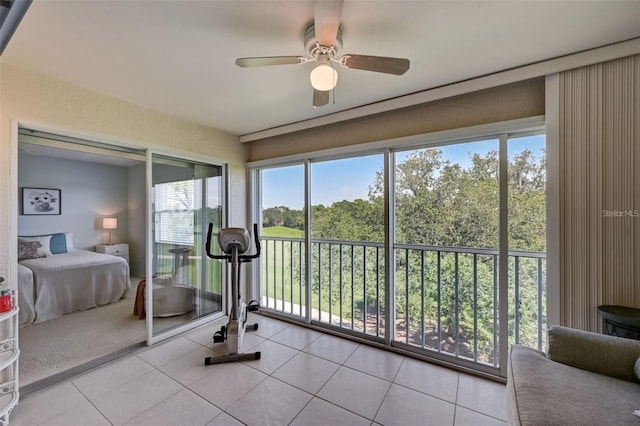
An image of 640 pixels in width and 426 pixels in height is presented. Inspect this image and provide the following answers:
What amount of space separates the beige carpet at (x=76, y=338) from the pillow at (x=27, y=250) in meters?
1.53

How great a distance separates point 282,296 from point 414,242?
1.95 meters

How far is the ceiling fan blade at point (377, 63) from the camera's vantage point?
Answer: 4.49ft

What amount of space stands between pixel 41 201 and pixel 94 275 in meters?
2.24

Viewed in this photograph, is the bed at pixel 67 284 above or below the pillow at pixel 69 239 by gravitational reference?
below

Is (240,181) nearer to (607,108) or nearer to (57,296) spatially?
(57,296)

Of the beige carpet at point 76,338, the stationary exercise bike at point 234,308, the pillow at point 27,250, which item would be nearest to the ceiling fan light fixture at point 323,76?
the stationary exercise bike at point 234,308

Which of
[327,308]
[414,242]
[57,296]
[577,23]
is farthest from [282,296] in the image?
[577,23]

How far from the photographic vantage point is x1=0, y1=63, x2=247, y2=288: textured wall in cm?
180

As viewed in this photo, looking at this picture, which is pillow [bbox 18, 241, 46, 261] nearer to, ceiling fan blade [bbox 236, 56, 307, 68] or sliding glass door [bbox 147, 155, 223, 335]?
sliding glass door [bbox 147, 155, 223, 335]

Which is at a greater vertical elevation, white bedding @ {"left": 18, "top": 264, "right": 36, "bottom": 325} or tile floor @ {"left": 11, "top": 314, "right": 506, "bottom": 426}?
white bedding @ {"left": 18, "top": 264, "right": 36, "bottom": 325}

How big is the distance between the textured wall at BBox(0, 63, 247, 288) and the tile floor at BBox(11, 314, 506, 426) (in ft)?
3.55

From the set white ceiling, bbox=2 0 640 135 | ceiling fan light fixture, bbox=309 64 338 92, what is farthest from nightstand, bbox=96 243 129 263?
ceiling fan light fixture, bbox=309 64 338 92

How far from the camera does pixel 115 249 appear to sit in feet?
17.3

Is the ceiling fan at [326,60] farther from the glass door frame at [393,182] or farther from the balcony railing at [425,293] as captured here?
the balcony railing at [425,293]
